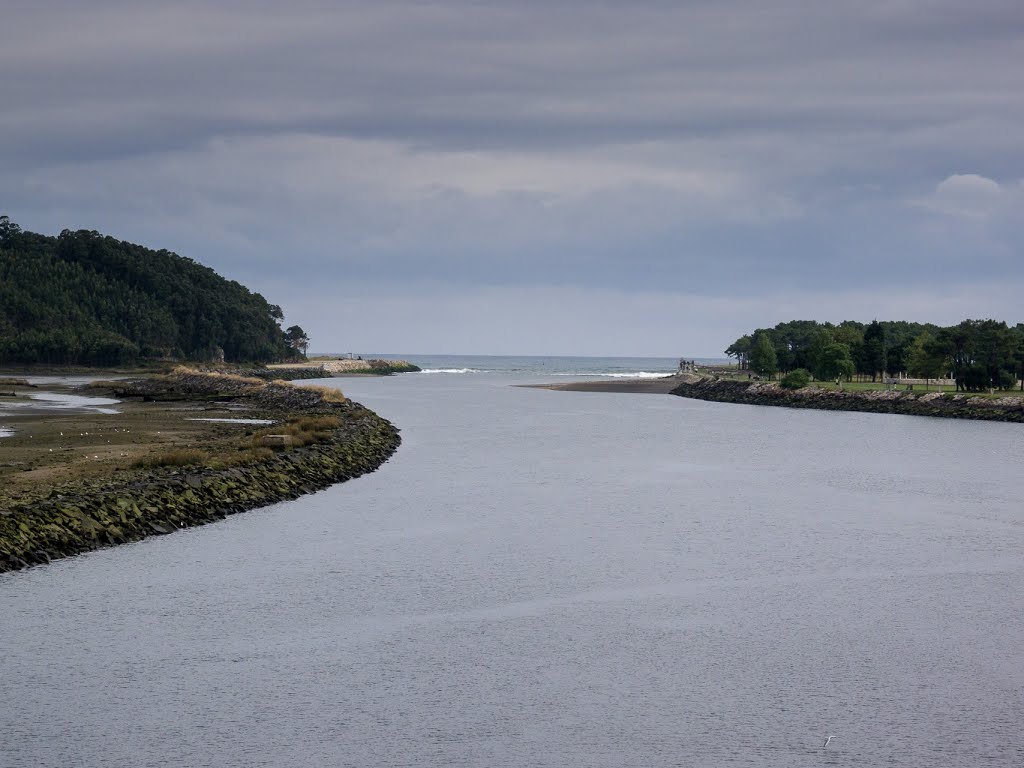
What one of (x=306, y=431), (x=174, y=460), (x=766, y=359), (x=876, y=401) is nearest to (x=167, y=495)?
(x=174, y=460)

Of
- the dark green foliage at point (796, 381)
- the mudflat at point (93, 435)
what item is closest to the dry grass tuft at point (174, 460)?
the mudflat at point (93, 435)

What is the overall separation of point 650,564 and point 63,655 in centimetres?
1584

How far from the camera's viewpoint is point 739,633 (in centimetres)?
2280

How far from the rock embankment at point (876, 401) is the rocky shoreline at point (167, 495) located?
63562 mm

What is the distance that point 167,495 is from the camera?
3509 cm

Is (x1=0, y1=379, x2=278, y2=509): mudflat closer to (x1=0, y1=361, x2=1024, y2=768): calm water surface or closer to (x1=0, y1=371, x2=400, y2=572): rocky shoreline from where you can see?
(x1=0, y1=371, x2=400, y2=572): rocky shoreline

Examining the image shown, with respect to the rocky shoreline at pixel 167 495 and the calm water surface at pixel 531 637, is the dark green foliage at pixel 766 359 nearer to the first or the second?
the rocky shoreline at pixel 167 495

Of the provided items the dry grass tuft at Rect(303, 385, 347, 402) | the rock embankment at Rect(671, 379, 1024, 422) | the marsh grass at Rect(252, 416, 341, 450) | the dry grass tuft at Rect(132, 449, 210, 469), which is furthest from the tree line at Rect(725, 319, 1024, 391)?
the dry grass tuft at Rect(132, 449, 210, 469)

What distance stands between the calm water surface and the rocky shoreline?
95cm

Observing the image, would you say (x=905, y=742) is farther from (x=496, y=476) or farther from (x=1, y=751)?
(x=496, y=476)

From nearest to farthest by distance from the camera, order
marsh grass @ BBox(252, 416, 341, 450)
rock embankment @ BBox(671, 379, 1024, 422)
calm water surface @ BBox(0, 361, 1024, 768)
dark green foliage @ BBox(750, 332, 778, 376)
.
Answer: calm water surface @ BBox(0, 361, 1024, 768) < marsh grass @ BBox(252, 416, 341, 450) < rock embankment @ BBox(671, 379, 1024, 422) < dark green foliage @ BBox(750, 332, 778, 376)

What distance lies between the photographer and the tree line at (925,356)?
389ft

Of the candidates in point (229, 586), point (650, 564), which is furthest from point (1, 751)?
point (650, 564)

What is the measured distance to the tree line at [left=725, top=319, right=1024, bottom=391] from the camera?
11869cm
